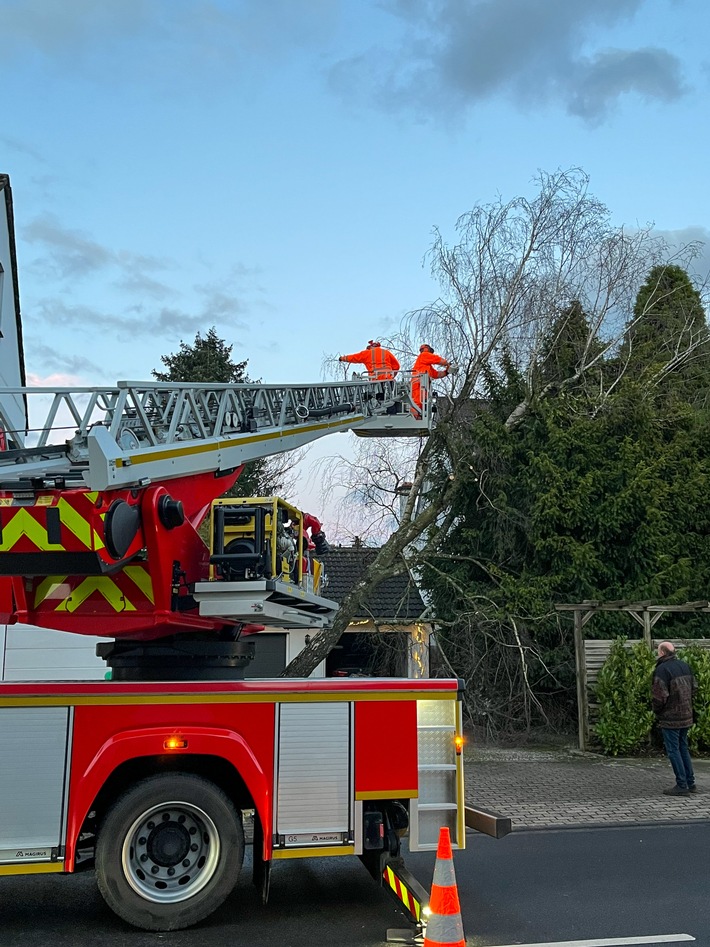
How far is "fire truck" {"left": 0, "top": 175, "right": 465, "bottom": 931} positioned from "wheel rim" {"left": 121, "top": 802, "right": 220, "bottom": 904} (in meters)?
0.01

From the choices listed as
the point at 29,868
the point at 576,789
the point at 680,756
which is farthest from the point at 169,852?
the point at 680,756

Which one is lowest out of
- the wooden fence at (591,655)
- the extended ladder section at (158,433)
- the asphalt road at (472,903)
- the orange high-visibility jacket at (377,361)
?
the asphalt road at (472,903)

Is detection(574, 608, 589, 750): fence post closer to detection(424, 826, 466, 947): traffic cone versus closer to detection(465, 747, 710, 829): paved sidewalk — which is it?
detection(465, 747, 710, 829): paved sidewalk

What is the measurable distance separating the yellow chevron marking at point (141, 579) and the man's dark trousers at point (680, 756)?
6664 mm

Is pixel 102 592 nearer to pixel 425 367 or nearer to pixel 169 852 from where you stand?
pixel 169 852

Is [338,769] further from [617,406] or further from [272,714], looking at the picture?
[617,406]

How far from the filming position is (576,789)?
10461 mm

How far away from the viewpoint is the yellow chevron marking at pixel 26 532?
5.43 metres

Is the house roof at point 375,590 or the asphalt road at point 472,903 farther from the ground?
the house roof at point 375,590

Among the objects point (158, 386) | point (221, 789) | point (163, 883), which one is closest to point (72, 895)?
point (163, 883)

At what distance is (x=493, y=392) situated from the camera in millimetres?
17172

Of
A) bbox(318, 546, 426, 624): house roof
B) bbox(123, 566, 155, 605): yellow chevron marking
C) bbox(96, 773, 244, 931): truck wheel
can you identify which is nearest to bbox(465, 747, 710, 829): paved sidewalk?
bbox(96, 773, 244, 931): truck wheel

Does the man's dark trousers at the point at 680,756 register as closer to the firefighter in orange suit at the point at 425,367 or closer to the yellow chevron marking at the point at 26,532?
the firefighter in orange suit at the point at 425,367

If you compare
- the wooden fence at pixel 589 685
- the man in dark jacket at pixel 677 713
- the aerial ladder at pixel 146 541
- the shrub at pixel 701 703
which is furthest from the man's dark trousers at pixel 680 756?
the aerial ladder at pixel 146 541
